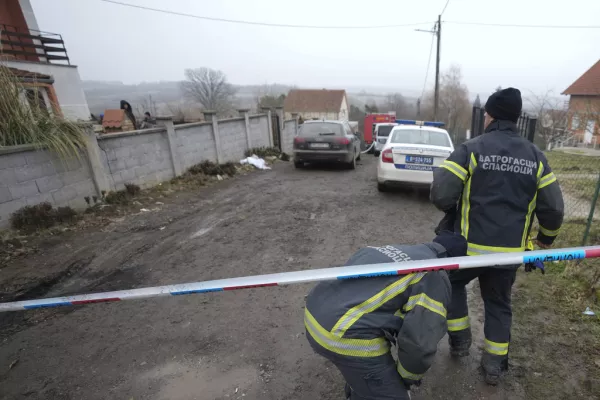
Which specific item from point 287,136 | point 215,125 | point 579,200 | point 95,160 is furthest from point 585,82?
point 95,160

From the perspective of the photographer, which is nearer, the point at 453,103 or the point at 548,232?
the point at 548,232

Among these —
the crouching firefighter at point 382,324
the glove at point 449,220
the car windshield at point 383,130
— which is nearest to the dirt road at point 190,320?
the crouching firefighter at point 382,324

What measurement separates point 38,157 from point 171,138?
3.01 m

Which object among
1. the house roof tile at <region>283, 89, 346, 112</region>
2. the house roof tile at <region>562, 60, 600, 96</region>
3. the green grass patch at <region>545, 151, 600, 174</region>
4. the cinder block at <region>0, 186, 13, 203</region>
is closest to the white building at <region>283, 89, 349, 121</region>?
the house roof tile at <region>283, 89, 346, 112</region>

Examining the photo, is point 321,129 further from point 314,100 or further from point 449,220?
point 314,100

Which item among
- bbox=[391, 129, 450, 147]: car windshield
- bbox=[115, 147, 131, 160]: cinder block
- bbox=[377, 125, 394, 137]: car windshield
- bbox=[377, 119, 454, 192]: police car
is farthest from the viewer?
bbox=[377, 125, 394, 137]: car windshield

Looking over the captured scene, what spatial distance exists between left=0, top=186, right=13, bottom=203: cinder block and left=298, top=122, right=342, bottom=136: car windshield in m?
6.49

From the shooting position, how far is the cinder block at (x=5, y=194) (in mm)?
4082

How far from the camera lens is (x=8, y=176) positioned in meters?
4.16

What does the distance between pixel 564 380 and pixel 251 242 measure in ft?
10.7

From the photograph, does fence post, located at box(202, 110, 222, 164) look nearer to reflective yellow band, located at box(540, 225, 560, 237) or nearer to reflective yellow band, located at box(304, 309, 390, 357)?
reflective yellow band, located at box(540, 225, 560, 237)

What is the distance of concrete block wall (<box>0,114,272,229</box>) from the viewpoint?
4250mm

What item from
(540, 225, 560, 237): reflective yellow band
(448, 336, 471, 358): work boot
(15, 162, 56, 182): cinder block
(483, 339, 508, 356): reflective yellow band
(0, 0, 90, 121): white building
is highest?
(0, 0, 90, 121): white building

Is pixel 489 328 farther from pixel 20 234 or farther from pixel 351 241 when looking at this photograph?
pixel 20 234
